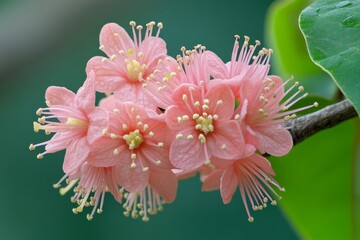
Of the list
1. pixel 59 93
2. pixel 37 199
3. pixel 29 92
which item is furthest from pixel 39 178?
pixel 59 93

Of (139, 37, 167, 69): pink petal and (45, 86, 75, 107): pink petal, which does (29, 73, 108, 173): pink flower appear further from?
(139, 37, 167, 69): pink petal

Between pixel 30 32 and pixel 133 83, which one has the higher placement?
pixel 133 83

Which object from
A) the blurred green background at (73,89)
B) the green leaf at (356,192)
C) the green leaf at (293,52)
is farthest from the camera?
the blurred green background at (73,89)

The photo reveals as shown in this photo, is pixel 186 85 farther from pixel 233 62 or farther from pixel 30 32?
pixel 30 32

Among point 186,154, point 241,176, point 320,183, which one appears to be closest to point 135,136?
point 186,154

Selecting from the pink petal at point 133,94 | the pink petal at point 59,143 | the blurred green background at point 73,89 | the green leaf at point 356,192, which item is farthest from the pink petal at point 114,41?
the blurred green background at point 73,89

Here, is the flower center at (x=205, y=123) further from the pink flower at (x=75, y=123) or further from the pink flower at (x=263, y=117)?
the pink flower at (x=75, y=123)
